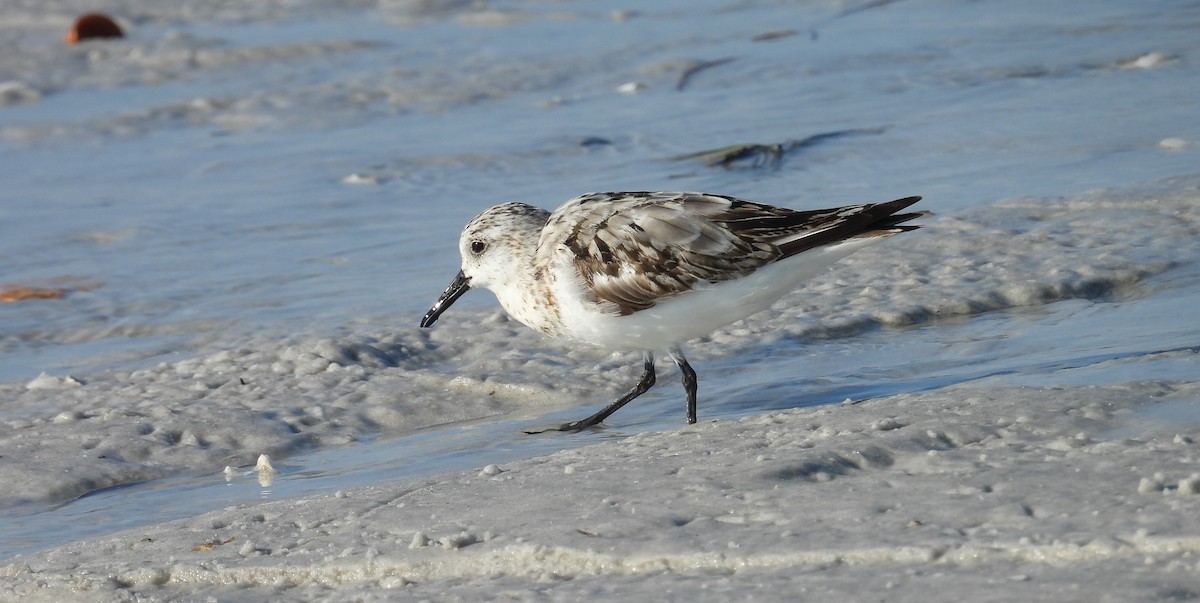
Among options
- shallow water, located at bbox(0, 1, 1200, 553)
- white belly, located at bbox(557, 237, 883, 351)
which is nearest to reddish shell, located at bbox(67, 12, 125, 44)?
shallow water, located at bbox(0, 1, 1200, 553)

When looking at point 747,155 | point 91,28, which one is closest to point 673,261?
point 747,155

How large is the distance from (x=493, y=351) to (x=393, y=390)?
2.20 feet

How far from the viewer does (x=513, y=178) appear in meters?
10.5

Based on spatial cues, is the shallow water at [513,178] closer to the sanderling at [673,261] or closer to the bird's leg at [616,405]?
the bird's leg at [616,405]

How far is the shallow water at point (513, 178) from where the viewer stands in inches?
248

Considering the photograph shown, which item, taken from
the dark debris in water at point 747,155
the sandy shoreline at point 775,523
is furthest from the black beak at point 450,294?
the dark debris in water at point 747,155

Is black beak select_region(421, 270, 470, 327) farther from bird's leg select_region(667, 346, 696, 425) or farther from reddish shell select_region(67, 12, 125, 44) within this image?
reddish shell select_region(67, 12, 125, 44)

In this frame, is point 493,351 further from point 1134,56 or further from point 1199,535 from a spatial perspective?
point 1134,56

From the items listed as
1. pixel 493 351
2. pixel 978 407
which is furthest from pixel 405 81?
pixel 978 407

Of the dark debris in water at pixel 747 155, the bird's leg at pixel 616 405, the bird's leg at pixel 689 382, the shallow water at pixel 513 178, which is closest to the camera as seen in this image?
the bird's leg at pixel 689 382

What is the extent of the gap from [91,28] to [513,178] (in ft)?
26.0

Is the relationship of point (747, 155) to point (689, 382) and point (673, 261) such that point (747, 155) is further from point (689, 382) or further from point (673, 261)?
point (673, 261)

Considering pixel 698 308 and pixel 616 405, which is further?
pixel 616 405

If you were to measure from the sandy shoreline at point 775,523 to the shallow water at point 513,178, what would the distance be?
2.18 feet
